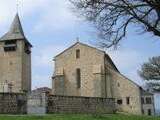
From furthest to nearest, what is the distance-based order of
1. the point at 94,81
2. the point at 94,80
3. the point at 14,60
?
the point at 14,60, the point at 94,80, the point at 94,81

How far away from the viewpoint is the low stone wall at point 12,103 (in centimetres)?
3916

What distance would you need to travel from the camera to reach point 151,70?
5409cm

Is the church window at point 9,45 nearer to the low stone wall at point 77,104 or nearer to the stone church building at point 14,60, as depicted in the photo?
the stone church building at point 14,60

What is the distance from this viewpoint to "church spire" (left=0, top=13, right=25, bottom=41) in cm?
7803

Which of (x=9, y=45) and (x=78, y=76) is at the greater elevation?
(x=9, y=45)

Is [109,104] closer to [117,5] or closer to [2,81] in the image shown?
[2,81]

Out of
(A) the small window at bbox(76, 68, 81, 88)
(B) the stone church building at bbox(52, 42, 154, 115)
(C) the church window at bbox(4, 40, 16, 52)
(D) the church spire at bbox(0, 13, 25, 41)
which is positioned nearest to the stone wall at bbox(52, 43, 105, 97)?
(B) the stone church building at bbox(52, 42, 154, 115)

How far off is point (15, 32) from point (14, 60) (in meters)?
6.06

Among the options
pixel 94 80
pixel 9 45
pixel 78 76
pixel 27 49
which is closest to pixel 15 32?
pixel 9 45

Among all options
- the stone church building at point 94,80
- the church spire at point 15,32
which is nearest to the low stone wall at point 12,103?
the stone church building at point 94,80

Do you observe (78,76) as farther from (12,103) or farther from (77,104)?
(12,103)

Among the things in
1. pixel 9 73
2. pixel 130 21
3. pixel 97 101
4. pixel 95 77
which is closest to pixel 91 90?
pixel 95 77

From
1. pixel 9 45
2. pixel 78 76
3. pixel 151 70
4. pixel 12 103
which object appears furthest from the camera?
pixel 9 45

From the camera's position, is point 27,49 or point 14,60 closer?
point 14,60
